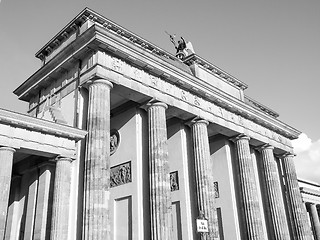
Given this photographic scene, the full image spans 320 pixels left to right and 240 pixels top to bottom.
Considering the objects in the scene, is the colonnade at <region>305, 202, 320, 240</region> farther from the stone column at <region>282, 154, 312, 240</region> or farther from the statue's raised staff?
the statue's raised staff

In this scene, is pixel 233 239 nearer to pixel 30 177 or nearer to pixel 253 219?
pixel 253 219

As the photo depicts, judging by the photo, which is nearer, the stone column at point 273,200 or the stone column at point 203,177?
the stone column at point 203,177

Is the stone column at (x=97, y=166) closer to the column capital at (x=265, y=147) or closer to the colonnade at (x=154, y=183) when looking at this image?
the colonnade at (x=154, y=183)

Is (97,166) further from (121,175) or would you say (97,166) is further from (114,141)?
(114,141)

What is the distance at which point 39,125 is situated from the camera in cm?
1695

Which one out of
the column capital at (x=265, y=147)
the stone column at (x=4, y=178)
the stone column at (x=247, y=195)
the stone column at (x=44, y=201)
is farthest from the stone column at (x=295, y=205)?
the stone column at (x=4, y=178)

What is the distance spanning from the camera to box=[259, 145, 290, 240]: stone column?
28.6 m

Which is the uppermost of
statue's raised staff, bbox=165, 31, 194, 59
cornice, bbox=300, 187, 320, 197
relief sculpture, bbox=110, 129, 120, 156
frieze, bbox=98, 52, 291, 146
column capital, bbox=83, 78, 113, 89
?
statue's raised staff, bbox=165, 31, 194, 59

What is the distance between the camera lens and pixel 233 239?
2659 cm

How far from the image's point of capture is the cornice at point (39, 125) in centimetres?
1597

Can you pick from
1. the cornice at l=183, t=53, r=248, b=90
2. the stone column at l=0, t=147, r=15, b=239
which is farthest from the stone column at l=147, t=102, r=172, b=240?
the stone column at l=0, t=147, r=15, b=239

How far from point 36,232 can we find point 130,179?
20.5 feet

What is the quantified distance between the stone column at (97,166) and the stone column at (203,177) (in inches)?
283

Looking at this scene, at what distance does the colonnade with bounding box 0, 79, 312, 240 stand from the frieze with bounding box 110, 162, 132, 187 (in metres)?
1.88
